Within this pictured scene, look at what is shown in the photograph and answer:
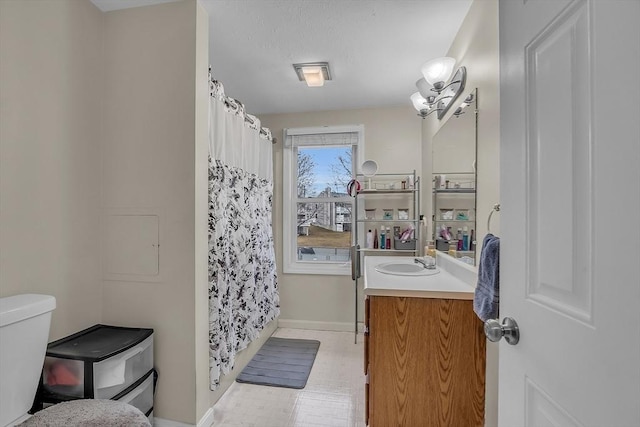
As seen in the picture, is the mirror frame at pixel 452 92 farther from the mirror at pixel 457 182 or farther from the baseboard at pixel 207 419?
the baseboard at pixel 207 419

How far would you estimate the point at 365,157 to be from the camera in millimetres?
3158

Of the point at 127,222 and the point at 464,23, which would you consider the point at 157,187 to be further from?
the point at 464,23

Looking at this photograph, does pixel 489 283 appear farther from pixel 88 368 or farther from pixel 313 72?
pixel 313 72

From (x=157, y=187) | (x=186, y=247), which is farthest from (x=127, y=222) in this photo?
(x=186, y=247)

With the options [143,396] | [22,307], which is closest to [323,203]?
[143,396]

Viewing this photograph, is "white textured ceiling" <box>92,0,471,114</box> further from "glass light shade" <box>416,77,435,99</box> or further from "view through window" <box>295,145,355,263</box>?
"view through window" <box>295,145,355,263</box>

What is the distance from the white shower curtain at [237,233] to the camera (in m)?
1.87

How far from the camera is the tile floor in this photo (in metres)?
1.81

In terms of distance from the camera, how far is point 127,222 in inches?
66.9

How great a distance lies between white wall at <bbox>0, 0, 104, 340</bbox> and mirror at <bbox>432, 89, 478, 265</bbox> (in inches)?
82.6

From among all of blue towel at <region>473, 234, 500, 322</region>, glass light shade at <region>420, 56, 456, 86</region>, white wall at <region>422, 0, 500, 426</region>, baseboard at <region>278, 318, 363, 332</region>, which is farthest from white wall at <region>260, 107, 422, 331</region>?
blue towel at <region>473, 234, 500, 322</region>

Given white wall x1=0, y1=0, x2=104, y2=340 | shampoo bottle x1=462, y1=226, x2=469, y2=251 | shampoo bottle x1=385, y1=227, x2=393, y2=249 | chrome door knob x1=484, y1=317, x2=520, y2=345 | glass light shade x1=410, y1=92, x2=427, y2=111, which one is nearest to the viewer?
chrome door knob x1=484, y1=317, x2=520, y2=345

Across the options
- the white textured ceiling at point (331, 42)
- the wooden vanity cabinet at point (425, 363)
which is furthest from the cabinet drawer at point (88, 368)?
the white textured ceiling at point (331, 42)

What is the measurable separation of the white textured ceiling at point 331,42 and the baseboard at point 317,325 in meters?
2.36
